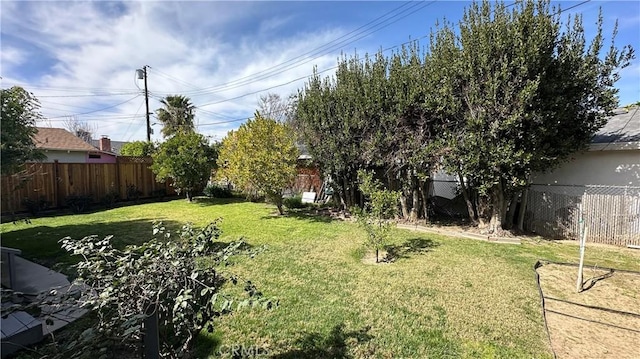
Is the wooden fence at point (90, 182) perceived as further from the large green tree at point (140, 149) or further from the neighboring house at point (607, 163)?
the neighboring house at point (607, 163)

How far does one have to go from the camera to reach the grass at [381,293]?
3.13 meters

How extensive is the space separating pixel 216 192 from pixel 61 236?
7955 millimetres

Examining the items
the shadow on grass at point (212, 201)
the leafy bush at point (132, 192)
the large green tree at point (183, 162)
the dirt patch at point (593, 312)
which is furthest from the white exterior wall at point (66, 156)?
the dirt patch at point (593, 312)

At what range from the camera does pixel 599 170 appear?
7660 mm

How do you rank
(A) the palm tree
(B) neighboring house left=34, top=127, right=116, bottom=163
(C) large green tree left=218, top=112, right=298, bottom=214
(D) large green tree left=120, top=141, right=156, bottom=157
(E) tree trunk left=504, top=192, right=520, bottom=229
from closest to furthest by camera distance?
1. (E) tree trunk left=504, top=192, right=520, bottom=229
2. (C) large green tree left=218, top=112, right=298, bottom=214
3. (B) neighboring house left=34, top=127, right=116, bottom=163
4. (D) large green tree left=120, top=141, right=156, bottom=157
5. (A) the palm tree

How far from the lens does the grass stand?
10.3ft

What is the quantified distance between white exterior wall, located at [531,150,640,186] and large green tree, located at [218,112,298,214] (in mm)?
7331

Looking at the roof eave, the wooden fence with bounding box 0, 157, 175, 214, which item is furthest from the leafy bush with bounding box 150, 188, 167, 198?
the roof eave

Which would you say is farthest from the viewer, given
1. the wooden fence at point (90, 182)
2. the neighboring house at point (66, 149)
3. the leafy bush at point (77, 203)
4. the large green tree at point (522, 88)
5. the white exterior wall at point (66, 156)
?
the neighboring house at point (66, 149)

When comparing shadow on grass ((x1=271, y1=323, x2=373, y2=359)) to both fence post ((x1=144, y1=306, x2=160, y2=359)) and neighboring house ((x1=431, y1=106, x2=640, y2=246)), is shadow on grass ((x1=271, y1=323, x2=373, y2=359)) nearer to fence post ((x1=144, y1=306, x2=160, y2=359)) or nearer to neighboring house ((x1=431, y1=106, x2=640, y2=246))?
fence post ((x1=144, y1=306, x2=160, y2=359))

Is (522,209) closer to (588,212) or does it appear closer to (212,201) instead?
(588,212)

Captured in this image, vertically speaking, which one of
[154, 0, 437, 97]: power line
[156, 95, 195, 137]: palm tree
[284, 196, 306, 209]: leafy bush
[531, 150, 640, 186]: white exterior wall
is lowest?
[284, 196, 306, 209]: leafy bush

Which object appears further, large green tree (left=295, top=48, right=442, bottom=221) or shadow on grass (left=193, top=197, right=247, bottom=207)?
shadow on grass (left=193, top=197, right=247, bottom=207)

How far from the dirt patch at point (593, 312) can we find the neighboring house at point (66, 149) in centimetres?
1763
